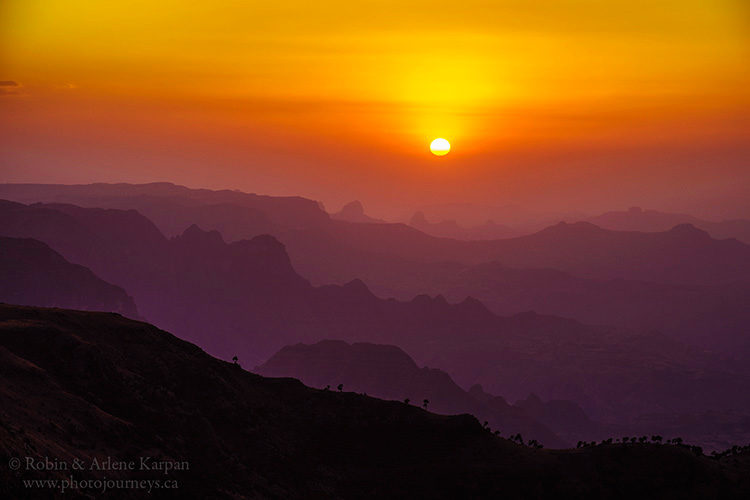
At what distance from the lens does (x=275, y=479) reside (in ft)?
231

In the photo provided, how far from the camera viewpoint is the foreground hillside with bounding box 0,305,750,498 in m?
61.5

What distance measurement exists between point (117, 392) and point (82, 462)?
16.7 meters

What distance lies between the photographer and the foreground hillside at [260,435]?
202 ft

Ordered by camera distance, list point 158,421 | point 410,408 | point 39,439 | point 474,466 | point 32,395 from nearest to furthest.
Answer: point 39,439 → point 32,395 → point 158,421 → point 474,466 → point 410,408

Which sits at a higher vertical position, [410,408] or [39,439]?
[410,408]

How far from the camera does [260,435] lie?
76.7m

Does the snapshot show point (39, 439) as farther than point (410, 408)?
No

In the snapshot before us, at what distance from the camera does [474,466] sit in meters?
74.7

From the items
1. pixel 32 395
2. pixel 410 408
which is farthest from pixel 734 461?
pixel 32 395

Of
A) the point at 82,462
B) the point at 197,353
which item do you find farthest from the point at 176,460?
the point at 197,353

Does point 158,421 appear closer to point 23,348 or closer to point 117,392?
point 117,392

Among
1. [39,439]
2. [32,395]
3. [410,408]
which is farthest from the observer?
[410,408]

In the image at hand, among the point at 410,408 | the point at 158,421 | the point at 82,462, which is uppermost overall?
the point at 410,408

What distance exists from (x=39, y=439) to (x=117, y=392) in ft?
58.7
